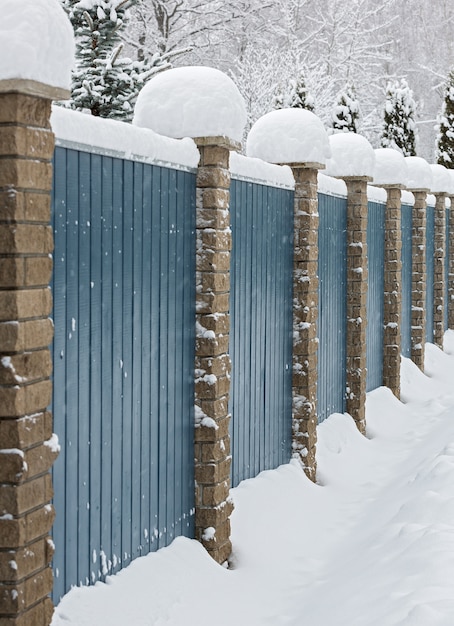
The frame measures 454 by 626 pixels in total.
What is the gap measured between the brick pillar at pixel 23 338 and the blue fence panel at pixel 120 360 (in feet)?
1.22

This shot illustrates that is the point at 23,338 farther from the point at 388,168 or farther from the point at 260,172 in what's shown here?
the point at 388,168

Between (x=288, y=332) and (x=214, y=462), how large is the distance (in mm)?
2241

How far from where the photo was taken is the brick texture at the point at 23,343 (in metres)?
3.40

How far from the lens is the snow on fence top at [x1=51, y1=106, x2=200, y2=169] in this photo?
13.1 ft

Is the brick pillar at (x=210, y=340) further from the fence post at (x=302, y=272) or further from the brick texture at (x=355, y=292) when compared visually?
the brick texture at (x=355, y=292)

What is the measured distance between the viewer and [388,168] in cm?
1108

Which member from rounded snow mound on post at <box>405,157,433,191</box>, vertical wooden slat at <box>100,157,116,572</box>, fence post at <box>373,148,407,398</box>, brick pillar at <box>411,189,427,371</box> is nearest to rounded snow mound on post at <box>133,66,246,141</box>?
vertical wooden slat at <box>100,157,116,572</box>

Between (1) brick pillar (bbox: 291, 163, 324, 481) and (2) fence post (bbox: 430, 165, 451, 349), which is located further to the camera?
(2) fence post (bbox: 430, 165, 451, 349)

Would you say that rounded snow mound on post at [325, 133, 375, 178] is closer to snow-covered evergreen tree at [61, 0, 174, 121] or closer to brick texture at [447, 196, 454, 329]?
snow-covered evergreen tree at [61, 0, 174, 121]

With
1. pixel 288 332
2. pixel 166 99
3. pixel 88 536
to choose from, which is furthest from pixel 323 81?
pixel 88 536

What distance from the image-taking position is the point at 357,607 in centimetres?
464

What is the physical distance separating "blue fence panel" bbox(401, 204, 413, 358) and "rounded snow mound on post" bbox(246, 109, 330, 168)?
17.0ft

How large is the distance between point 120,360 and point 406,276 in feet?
28.3

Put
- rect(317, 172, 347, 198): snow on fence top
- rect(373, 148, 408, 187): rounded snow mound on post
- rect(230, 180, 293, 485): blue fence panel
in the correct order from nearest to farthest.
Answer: rect(230, 180, 293, 485): blue fence panel < rect(317, 172, 347, 198): snow on fence top < rect(373, 148, 408, 187): rounded snow mound on post
